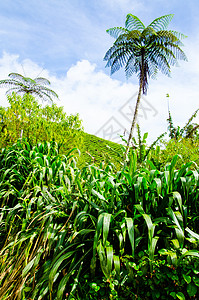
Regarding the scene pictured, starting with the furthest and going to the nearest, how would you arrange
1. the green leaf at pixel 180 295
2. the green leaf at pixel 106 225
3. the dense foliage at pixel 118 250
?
1. the green leaf at pixel 106 225
2. the dense foliage at pixel 118 250
3. the green leaf at pixel 180 295

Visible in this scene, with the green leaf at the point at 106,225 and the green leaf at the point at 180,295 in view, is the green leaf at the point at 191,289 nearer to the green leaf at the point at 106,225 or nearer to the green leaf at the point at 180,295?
the green leaf at the point at 180,295

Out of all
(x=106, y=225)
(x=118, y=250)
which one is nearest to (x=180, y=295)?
(x=118, y=250)

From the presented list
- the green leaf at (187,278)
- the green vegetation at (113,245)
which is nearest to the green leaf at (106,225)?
the green vegetation at (113,245)

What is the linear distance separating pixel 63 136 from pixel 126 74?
20.4 ft

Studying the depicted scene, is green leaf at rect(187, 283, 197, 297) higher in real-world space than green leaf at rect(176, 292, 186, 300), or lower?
higher

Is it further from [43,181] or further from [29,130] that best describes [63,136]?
[43,181]

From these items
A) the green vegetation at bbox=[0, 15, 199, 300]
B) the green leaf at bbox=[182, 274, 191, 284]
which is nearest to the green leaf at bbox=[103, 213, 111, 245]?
the green vegetation at bbox=[0, 15, 199, 300]

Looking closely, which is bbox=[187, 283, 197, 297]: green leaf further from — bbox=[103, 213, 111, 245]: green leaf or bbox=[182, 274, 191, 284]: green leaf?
bbox=[103, 213, 111, 245]: green leaf

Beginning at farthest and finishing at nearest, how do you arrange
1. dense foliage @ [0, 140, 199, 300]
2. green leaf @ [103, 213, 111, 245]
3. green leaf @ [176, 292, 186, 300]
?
green leaf @ [103, 213, 111, 245] → dense foliage @ [0, 140, 199, 300] → green leaf @ [176, 292, 186, 300]

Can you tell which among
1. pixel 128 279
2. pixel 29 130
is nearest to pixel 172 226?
pixel 128 279

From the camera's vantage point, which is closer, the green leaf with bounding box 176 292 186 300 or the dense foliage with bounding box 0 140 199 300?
the green leaf with bounding box 176 292 186 300

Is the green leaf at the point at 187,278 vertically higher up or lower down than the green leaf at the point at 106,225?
lower down

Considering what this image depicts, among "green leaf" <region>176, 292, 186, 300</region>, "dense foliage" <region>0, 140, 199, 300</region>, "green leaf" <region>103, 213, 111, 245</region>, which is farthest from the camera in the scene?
"green leaf" <region>103, 213, 111, 245</region>

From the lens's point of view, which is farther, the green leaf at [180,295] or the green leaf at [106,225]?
the green leaf at [106,225]
